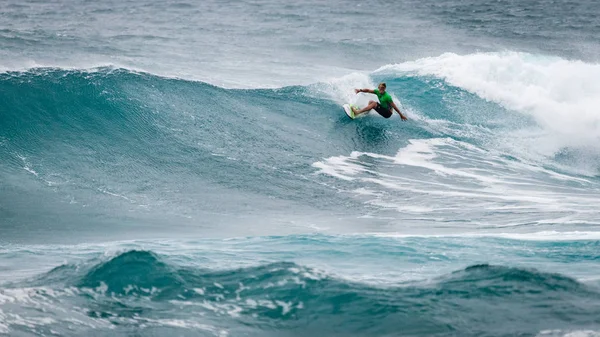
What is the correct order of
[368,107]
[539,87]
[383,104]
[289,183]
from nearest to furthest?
[289,183] → [383,104] → [368,107] → [539,87]

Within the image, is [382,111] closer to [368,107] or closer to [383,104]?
[383,104]

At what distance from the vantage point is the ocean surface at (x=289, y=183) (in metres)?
7.38

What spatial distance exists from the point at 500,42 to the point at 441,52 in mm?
4237

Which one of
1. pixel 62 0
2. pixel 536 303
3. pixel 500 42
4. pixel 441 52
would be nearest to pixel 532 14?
pixel 500 42

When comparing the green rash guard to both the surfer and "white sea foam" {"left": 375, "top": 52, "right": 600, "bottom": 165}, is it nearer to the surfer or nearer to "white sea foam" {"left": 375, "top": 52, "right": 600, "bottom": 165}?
the surfer

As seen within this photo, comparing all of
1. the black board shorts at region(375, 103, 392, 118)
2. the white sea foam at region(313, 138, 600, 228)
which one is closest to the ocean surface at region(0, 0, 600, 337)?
the white sea foam at region(313, 138, 600, 228)

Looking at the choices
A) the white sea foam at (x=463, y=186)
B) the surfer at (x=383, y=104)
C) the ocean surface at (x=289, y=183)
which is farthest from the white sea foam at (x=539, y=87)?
the surfer at (x=383, y=104)

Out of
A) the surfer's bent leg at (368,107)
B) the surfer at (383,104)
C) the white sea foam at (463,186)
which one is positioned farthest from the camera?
the surfer's bent leg at (368,107)

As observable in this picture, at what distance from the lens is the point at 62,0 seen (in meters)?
34.3

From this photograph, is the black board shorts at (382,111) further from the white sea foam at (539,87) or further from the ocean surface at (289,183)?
the white sea foam at (539,87)

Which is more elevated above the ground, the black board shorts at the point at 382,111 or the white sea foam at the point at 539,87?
the white sea foam at the point at 539,87

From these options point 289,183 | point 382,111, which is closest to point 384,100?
point 382,111

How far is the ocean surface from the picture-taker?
7383 mm

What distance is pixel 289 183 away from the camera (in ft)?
48.4
